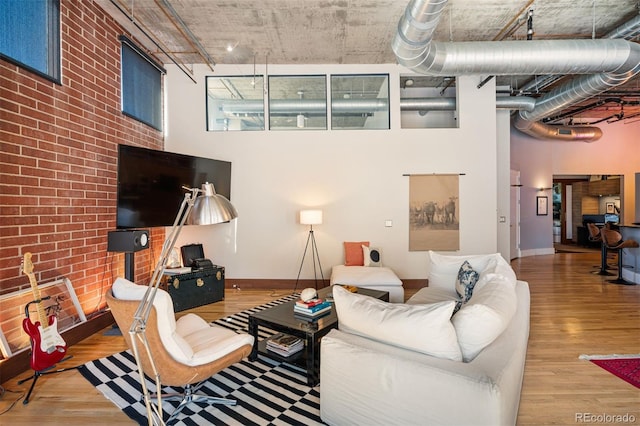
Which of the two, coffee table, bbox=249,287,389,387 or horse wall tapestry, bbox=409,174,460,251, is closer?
coffee table, bbox=249,287,389,387

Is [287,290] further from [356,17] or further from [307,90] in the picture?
[356,17]

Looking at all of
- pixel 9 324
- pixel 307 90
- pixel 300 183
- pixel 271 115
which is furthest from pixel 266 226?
pixel 9 324

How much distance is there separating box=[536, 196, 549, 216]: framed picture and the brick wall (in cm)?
1038

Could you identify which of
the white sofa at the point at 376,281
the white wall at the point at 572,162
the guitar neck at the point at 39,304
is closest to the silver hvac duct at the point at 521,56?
the white sofa at the point at 376,281

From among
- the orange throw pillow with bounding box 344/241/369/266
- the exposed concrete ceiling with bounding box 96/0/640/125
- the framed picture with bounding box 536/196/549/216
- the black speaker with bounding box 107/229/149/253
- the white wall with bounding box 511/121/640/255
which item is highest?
the exposed concrete ceiling with bounding box 96/0/640/125

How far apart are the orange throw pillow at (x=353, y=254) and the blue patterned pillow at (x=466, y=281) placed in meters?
2.15

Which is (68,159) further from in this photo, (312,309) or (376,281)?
(376,281)

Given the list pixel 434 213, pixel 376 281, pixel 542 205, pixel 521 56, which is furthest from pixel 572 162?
pixel 376 281

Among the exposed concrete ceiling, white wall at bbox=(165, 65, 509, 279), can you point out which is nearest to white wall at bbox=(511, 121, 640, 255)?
white wall at bbox=(165, 65, 509, 279)

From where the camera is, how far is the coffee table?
265cm

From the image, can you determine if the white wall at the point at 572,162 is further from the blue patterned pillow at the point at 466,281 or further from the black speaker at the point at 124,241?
the black speaker at the point at 124,241

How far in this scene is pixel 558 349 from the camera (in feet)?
10.7

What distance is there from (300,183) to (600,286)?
18.6 ft

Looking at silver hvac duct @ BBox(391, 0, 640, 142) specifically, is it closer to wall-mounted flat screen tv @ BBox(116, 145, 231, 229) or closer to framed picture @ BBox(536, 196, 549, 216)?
wall-mounted flat screen tv @ BBox(116, 145, 231, 229)
